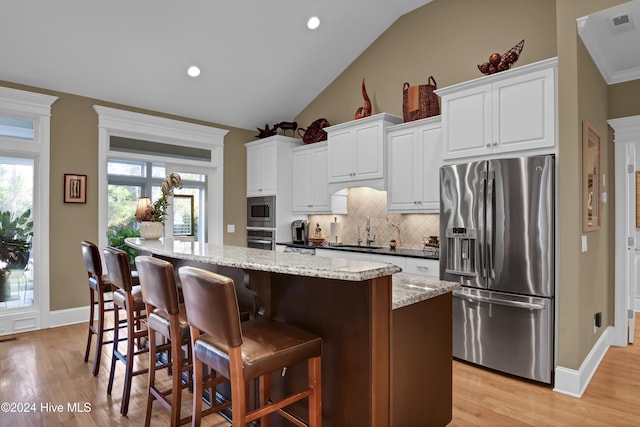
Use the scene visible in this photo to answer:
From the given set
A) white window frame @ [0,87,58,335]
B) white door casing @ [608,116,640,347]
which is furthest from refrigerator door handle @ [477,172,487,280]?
white window frame @ [0,87,58,335]

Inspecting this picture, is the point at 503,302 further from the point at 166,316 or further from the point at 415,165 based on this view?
the point at 166,316

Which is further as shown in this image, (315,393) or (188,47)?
(188,47)

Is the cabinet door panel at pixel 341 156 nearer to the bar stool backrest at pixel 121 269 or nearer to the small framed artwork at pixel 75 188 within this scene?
the bar stool backrest at pixel 121 269

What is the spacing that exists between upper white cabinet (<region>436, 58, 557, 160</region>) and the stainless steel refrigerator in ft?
0.52

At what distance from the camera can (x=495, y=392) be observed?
107 inches

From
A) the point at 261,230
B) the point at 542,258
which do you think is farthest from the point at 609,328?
the point at 261,230

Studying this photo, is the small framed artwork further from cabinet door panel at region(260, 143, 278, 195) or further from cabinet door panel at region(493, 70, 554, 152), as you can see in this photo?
cabinet door panel at region(493, 70, 554, 152)

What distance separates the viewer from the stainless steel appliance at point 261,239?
556 centimetres

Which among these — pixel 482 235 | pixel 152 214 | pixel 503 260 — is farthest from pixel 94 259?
pixel 503 260

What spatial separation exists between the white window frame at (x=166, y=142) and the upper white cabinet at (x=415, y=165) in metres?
2.83

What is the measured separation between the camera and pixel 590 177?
2.97 meters

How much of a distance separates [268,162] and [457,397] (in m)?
4.05

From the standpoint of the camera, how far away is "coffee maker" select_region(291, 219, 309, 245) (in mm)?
5359

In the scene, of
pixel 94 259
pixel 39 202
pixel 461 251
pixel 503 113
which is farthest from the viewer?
pixel 39 202
